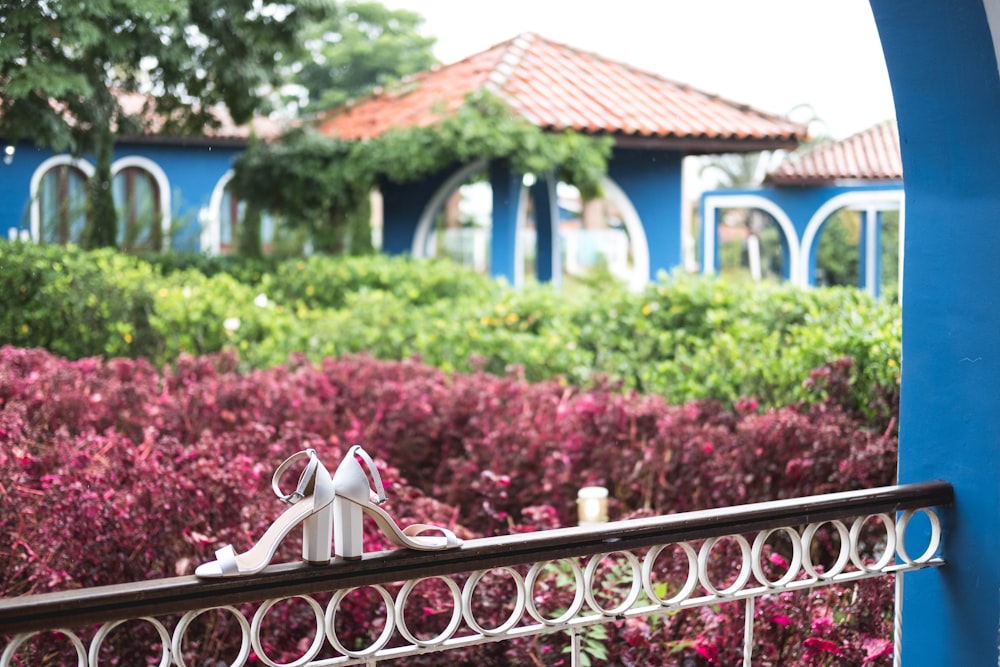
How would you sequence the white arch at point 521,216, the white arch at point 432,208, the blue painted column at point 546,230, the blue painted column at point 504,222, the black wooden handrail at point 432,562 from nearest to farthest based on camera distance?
the black wooden handrail at point 432,562
the blue painted column at point 504,222
the white arch at point 521,216
the blue painted column at point 546,230
the white arch at point 432,208

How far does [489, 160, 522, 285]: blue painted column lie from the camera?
10.3m

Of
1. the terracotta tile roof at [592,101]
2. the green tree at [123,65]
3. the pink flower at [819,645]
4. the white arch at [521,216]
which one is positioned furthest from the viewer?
the white arch at [521,216]

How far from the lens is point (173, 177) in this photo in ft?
33.7

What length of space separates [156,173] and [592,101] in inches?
163

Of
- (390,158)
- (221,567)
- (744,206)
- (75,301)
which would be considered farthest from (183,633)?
(744,206)

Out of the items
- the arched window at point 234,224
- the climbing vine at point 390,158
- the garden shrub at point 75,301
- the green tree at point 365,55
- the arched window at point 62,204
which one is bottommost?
the garden shrub at point 75,301

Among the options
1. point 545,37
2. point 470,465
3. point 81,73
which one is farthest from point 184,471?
point 545,37

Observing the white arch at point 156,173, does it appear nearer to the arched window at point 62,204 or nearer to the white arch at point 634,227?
the arched window at point 62,204

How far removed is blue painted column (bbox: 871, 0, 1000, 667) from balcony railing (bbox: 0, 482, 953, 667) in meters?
0.07

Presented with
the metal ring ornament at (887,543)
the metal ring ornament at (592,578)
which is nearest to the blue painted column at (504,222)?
the metal ring ornament at (887,543)

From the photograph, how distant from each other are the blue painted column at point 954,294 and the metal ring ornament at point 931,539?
0.04 meters

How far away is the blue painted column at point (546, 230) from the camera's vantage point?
11023mm

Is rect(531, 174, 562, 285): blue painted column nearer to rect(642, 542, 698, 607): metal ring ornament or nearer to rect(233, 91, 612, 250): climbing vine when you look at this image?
rect(233, 91, 612, 250): climbing vine

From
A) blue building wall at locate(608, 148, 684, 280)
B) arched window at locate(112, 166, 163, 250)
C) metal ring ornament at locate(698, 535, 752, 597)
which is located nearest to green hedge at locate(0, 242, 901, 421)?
arched window at locate(112, 166, 163, 250)
